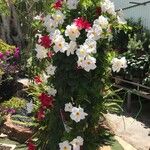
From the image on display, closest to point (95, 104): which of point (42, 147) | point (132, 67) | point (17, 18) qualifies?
point (42, 147)

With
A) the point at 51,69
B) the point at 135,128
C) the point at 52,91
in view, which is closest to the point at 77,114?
the point at 52,91

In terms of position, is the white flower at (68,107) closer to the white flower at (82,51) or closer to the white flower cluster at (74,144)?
the white flower cluster at (74,144)

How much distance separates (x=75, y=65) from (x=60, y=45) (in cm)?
32

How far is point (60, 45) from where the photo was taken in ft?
18.9

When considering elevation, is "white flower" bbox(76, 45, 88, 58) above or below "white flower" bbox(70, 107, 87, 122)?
above

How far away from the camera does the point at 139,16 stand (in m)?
14.0

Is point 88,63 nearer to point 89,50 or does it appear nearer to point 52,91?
point 89,50

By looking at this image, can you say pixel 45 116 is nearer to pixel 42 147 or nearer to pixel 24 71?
pixel 42 147

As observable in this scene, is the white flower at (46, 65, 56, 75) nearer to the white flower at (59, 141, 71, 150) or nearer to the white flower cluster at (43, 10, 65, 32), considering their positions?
the white flower cluster at (43, 10, 65, 32)

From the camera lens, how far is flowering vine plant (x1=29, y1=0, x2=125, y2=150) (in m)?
5.78

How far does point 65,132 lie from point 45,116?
602 mm

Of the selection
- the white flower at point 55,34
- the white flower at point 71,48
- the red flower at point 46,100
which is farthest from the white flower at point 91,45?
the red flower at point 46,100

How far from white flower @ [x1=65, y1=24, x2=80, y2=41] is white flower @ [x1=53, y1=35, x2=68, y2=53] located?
9 centimetres

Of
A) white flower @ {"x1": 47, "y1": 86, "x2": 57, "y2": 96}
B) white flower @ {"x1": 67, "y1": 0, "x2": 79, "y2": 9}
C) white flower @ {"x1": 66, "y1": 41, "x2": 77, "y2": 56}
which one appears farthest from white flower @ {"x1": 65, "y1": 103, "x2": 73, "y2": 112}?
white flower @ {"x1": 67, "y1": 0, "x2": 79, "y2": 9}
